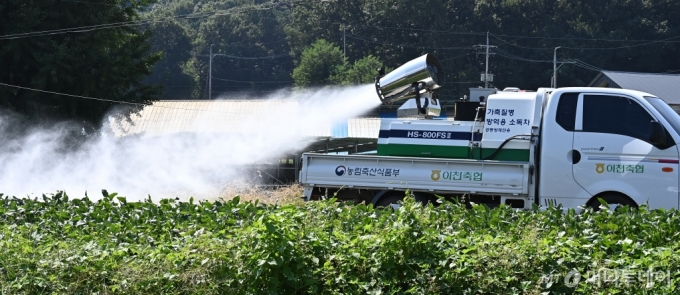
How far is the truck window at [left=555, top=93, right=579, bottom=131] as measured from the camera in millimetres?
10891

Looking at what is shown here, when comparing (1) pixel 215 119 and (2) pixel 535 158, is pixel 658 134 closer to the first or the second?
(2) pixel 535 158

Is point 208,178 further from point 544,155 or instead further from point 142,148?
point 544,155

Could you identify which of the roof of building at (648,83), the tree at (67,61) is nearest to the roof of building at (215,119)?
the tree at (67,61)

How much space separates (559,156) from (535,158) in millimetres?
341

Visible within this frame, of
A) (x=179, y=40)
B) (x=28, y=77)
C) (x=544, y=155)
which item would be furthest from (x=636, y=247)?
(x=179, y=40)

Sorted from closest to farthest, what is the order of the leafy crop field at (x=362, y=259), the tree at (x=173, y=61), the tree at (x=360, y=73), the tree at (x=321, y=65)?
1. the leafy crop field at (x=362, y=259)
2. the tree at (x=360, y=73)
3. the tree at (x=321, y=65)
4. the tree at (x=173, y=61)

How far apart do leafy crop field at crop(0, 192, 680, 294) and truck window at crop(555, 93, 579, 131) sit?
4.29m

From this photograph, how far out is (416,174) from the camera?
36.4 feet

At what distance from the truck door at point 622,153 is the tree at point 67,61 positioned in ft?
63.1

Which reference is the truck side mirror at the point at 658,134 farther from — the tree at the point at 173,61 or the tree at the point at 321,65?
the tree at the point at 173,61

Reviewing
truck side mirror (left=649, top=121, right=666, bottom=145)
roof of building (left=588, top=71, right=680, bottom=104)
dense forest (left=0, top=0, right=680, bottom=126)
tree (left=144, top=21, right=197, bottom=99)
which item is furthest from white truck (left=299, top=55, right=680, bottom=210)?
tree (left=144, top=21, right=197, bottom=99)

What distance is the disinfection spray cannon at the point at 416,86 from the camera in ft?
42.0

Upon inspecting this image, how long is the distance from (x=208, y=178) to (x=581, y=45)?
4849cm

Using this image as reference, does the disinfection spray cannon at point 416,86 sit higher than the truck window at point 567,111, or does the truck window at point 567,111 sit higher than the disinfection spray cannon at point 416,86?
the disinfection spray cannon at point 416,86
